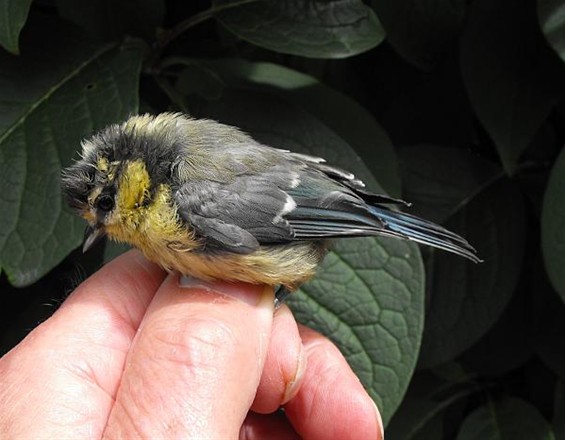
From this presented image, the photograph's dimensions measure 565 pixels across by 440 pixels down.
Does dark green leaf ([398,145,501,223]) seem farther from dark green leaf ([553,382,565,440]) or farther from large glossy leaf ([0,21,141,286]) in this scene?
large glossy leaf ([0,21,141,286])

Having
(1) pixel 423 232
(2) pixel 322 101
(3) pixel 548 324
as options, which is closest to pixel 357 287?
(1) pixel 423 232

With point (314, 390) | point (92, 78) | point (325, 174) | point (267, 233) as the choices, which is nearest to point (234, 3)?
point (92, 78)

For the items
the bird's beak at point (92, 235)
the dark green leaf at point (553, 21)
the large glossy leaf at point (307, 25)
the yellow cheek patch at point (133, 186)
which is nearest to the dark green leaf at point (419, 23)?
the large glossy leaf at point (307, 25)

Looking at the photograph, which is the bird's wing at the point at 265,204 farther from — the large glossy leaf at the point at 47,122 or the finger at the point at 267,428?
the finger at the point at 267,428

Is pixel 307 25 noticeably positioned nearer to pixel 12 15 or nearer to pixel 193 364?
pixel 12 15

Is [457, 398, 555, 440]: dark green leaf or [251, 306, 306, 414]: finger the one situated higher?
[251, 306, 306, 414]: finger

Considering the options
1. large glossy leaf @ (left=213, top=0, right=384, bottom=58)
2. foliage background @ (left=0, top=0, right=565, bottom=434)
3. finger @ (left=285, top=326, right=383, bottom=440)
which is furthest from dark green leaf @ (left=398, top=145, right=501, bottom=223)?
finger @ (left=285, top=326, right=383, bottom=440)
